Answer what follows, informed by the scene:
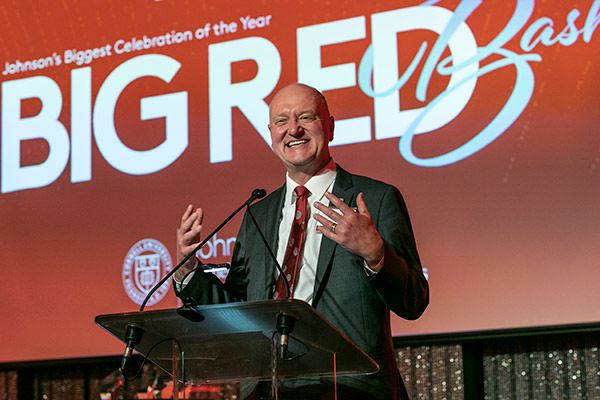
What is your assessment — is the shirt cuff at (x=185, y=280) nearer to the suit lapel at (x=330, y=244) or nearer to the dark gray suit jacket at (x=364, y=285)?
the dark gray suit jacket at (x=364, y=285)

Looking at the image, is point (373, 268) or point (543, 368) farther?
point (543, 368)

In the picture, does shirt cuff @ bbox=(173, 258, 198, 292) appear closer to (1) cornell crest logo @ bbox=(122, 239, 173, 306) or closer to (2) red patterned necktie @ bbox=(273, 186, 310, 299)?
(2) red patterned necktie @ bbox=(273, 186, 310, 299)

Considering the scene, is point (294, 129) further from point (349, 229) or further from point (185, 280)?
point (349, 229)

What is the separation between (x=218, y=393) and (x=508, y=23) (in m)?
2.09

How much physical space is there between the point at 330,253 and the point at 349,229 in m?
0.39

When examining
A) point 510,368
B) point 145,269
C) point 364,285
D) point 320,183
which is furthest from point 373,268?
point 145,269

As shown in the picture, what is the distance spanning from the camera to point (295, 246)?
2277 millimetres

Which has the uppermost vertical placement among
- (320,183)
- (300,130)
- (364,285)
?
(300,130)

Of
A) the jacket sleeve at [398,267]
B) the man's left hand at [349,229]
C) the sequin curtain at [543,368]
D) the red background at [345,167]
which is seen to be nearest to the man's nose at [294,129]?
the jacket sleeve at [398,267]

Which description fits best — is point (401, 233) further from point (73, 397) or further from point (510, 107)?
point (73, 397)

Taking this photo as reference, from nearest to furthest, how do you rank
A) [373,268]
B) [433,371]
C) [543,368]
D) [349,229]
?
[349,229] → [373,268] → [543,368] → [433,371]

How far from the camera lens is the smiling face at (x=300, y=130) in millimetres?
2393

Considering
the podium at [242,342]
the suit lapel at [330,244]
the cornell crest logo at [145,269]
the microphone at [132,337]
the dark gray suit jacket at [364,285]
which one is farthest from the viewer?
the cornell crest logo at [145,269]

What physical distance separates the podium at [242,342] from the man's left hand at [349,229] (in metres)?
0.21
